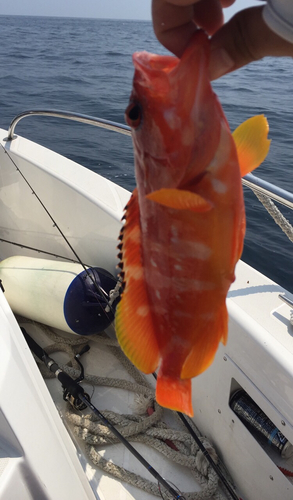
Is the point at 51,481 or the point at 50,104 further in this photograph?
the point at 50,104

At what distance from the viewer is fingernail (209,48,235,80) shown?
55cm

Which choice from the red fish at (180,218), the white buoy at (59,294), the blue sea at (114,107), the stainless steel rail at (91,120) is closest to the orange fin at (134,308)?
the red fish at (180,218)

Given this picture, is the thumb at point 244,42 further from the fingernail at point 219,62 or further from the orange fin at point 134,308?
the orange fin at point 134,308

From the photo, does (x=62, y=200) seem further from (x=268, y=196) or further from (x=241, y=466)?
(x=241, y=466)

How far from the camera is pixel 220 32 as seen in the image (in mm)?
548

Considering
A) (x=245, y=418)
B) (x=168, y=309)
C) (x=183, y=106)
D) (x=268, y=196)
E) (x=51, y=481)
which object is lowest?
(x=245, y=418)

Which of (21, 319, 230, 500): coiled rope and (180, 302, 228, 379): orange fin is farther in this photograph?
(21, 319, 230, 500): coiled rope

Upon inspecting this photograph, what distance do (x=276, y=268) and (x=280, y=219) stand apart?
105 inches

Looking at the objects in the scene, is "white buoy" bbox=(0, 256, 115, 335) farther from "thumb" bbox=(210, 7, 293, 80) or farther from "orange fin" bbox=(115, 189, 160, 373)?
"thumb" bbox=(210, 7, 293, 80)

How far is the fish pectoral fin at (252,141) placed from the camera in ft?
2.18

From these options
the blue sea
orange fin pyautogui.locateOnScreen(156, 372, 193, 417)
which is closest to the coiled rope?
orange fin pyautogui.locateOnScreen(156, 372, 193, 417)

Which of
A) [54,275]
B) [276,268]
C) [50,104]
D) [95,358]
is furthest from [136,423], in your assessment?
[50,104]

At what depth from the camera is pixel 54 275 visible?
2730 millimetres

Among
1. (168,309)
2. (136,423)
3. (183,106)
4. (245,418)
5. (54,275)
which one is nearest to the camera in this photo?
(183,106)
